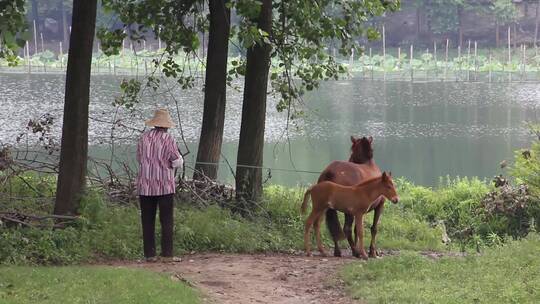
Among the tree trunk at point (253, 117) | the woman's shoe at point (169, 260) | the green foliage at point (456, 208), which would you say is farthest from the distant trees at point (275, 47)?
the green foliage at point (456, 208)

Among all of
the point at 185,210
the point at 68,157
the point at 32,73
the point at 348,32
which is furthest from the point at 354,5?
the point at 32,73

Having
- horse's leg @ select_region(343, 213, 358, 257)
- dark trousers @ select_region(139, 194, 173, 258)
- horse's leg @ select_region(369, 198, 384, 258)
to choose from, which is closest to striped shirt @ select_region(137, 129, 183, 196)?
dark trousers @ select_region(139, 194, 173, 258)

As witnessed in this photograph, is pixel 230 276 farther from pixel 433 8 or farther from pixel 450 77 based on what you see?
pixel 433 8

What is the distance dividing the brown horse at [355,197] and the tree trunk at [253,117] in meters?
2.01

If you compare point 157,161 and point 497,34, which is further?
point 497,34

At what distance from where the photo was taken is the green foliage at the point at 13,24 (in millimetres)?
6773

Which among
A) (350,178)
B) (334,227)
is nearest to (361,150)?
(350,178)

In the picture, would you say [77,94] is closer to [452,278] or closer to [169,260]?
[169,260]

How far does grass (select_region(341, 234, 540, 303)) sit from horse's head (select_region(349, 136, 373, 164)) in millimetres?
1847

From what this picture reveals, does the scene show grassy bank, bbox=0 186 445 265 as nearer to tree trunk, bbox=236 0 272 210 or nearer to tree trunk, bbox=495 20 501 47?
tree trunk, bbox=236 0 272 210

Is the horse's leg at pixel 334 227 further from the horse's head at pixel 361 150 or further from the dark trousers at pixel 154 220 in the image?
the dark trousers at pixel 154 220

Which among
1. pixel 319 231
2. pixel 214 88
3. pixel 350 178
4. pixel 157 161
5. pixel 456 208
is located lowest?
pixel 456 208

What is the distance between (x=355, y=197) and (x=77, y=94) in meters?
3.40

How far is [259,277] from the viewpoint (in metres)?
8.88
